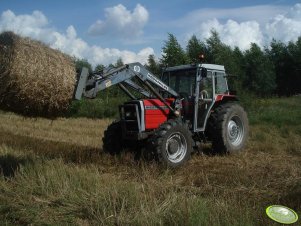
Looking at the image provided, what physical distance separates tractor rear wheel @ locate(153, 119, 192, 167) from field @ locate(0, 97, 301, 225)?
12.4 inches

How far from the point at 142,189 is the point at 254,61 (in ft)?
118

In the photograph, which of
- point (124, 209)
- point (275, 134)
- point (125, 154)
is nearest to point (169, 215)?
point (124, 209)

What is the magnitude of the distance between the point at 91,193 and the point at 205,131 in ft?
16.7

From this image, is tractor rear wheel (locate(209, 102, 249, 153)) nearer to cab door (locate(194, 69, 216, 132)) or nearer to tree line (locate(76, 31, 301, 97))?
cab door (locate(194, 69, 216, 132))

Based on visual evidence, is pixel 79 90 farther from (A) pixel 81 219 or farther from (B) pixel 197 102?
(B) pixel 197 102

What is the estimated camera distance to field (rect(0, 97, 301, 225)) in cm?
470

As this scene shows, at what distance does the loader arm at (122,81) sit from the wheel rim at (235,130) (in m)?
1.73

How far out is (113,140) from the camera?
950 cm

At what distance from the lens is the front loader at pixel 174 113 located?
840 cm

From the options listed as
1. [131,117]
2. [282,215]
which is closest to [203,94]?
[131,117]

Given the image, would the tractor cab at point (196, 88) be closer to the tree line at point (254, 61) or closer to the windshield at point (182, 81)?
the windshield at point (182, 81)

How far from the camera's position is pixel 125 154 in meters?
9.00

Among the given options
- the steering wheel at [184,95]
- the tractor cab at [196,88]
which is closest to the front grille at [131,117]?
the tractor cab at [196,88]

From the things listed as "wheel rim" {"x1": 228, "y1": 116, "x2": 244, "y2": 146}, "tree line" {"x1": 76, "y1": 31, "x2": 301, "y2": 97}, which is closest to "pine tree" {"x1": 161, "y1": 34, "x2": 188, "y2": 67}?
"tree line" {"x1": 76, "y1": 31, "x2": 301, "y2": 97}
